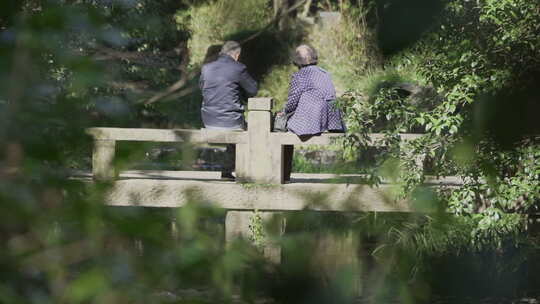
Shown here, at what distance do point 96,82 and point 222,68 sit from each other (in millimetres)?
6068

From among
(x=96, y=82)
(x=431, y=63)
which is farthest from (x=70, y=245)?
(x=431, y=63)

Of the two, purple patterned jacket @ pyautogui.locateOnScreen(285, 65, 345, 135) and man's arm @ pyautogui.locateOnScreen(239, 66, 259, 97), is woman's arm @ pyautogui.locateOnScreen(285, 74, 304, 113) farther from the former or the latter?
man's arm @ pyautogui.locateOnScreen(239, 66, 259, 97)

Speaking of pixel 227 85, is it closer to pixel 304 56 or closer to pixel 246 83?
pixel 246 83

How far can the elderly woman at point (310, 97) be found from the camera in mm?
6770

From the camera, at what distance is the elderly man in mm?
6922

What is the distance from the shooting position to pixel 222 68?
6930mm

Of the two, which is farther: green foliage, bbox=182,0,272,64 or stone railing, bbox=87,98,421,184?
green foliage, bbox=182,0,272,64

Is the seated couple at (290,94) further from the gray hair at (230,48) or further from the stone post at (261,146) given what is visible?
the stone post at (261,146)

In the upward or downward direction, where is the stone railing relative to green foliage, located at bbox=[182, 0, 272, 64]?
downward

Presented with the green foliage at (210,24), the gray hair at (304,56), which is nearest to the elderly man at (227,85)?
the gray hair at (304,56)

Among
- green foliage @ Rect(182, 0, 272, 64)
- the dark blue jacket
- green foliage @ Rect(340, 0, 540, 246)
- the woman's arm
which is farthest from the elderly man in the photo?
green foliage @ Rect(182, 0, 272, 64)

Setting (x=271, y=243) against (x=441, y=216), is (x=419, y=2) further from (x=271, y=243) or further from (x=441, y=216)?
(x=271, y=243)

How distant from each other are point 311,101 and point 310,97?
1.1 inches

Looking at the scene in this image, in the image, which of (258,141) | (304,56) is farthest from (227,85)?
(304,56)
